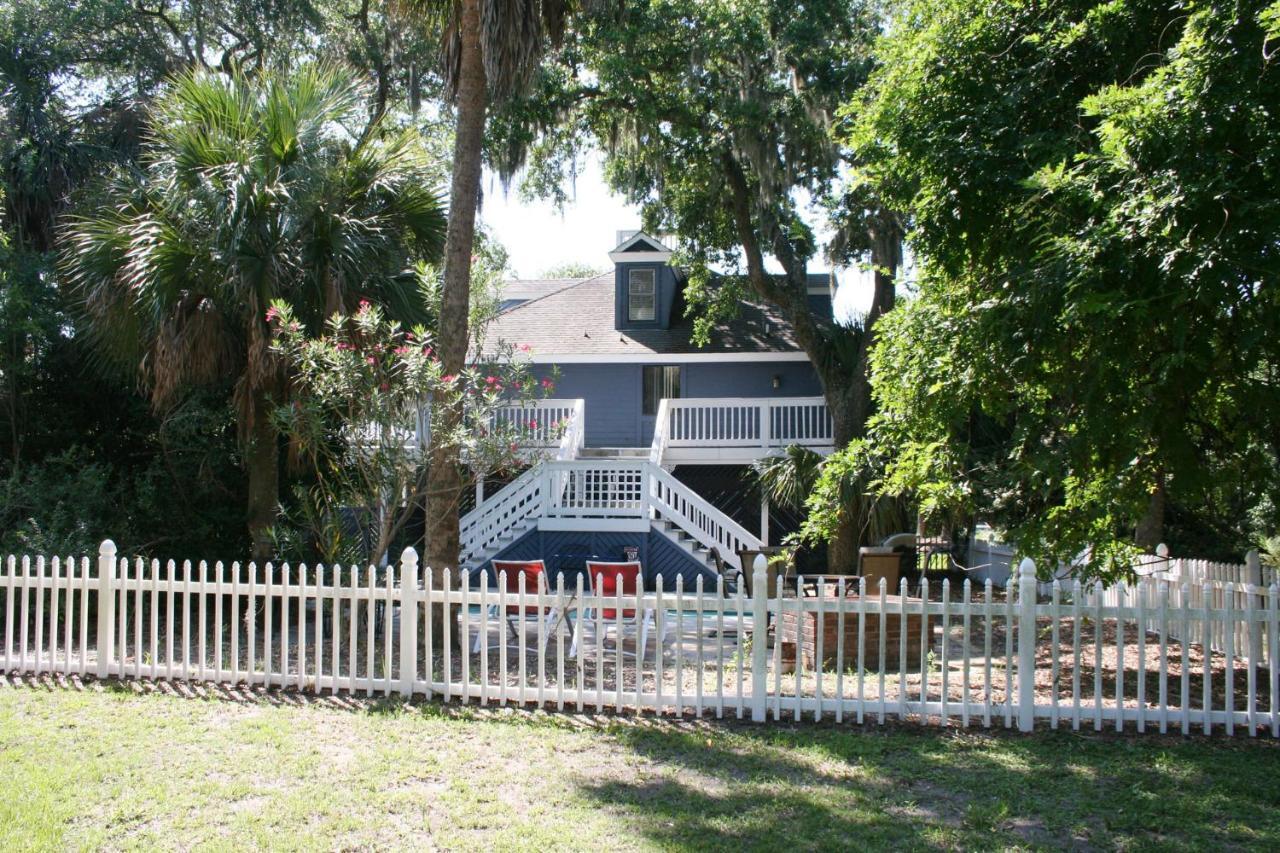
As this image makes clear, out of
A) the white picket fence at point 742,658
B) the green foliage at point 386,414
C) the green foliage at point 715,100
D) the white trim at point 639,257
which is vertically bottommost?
the white picket fence at point 742,658

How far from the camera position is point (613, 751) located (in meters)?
6.99

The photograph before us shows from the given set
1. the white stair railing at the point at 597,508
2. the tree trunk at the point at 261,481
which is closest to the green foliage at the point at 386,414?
the tree trunk at the point at 261,481

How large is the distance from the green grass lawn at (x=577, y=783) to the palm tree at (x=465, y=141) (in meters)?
2.57

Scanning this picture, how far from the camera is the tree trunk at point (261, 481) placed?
1214 cm

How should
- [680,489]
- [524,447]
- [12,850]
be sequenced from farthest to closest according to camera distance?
1. [680,489]
2. [524,447]
3. [12,850]

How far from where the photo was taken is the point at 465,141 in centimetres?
1061

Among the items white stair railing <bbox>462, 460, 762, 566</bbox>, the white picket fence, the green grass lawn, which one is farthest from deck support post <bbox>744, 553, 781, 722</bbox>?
white stair railing <bbox>462, 460, 762, 566</bbox>

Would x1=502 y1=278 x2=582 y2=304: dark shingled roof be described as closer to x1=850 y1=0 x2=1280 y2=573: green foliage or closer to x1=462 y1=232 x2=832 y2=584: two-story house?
x1=462 y1=232 x2=832 y2=584: two-story house

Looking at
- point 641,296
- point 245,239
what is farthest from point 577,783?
point 641,296

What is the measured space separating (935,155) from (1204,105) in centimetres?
203

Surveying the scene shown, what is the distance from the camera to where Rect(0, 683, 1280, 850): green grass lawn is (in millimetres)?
5387

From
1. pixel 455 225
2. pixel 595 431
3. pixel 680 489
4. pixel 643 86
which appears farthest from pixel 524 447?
pixel 595 431

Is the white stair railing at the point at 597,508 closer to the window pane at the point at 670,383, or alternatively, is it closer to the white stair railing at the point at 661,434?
the white stair railing at the point at 661,434

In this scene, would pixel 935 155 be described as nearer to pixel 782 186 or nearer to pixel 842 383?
pixel 782 186
